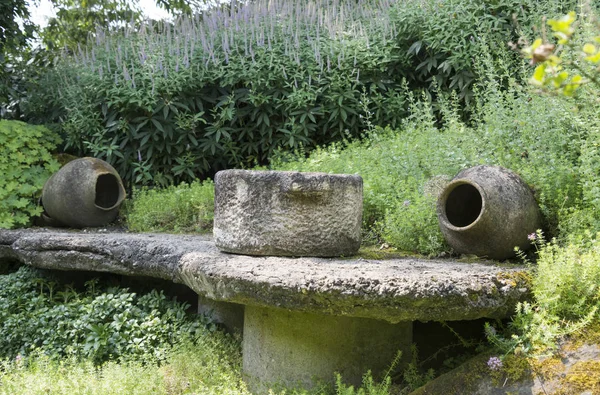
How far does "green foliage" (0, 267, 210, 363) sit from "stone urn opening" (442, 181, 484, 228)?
190 cm

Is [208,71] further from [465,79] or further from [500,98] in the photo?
[500,98]

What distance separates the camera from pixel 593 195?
3750 millimetres

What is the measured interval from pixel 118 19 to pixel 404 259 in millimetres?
9396

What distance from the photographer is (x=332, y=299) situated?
3160mm

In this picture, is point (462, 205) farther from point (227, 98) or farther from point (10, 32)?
point (10, 32)

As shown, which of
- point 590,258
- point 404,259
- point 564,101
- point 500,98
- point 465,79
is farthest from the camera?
point 465,79

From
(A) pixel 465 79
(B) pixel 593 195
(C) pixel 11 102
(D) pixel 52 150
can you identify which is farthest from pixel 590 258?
(C) pixel 11 102

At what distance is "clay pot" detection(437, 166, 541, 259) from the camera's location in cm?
385

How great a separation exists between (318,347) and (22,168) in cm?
525

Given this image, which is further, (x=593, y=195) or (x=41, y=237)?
(x=41, y=237)

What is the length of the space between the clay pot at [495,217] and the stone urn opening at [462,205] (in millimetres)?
107

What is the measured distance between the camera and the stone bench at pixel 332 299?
310 cm

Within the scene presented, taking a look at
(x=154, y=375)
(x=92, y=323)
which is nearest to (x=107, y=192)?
(x=92, y=323)

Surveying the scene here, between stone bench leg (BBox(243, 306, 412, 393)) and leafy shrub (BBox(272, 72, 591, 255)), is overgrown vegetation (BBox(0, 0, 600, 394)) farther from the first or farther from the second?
stone bench leg (BBox(243, 306, 412, 393))
